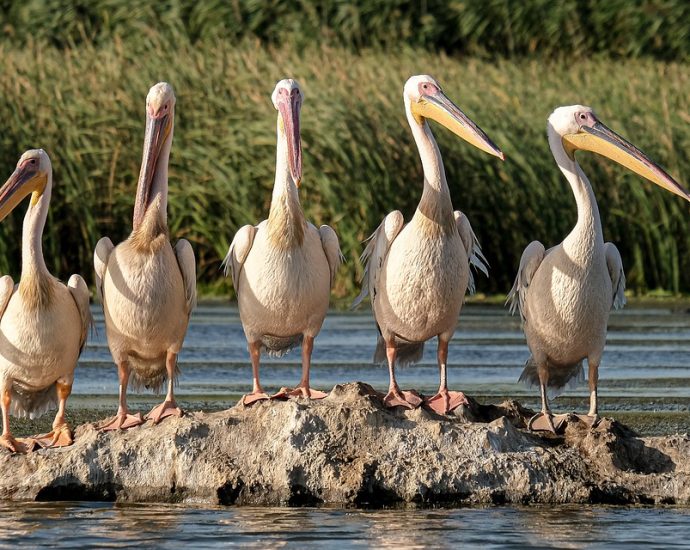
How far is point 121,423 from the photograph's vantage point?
759 cm

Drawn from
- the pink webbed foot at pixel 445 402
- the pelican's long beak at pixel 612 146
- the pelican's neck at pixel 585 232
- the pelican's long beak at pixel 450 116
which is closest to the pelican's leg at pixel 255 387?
the pink webbed foot at pixel 445 402

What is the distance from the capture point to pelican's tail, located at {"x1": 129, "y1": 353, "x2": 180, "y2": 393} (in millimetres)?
8266

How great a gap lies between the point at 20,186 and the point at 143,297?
1.08 metres

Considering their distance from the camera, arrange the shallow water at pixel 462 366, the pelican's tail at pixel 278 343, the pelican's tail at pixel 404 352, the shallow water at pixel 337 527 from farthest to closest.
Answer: the shallow water at pixel 462 366, the pelican's tail at pixel 404 352, the pelican's tail at pixel 278 343, the shallow water at pixel 337 527

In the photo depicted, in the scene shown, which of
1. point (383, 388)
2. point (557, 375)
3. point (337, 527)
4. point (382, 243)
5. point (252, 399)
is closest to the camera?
point (337, 527)

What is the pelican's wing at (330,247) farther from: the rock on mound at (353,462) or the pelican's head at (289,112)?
the rock on mound at (353,462)

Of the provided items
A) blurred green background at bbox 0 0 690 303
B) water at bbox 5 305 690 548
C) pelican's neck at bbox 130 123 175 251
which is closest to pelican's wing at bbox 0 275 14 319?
pelican's neck at bbox 130 123 175 251

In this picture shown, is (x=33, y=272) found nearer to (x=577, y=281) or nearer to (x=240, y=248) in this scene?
(x=240, y=248)

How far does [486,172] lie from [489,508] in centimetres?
966

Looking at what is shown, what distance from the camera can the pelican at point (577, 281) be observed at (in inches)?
315

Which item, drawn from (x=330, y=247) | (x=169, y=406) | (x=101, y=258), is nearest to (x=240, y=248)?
(x=330, y=247)

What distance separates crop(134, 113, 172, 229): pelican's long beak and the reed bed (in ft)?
23.5

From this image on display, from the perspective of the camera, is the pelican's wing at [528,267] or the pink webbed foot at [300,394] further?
the pelican's wing at [528,267]

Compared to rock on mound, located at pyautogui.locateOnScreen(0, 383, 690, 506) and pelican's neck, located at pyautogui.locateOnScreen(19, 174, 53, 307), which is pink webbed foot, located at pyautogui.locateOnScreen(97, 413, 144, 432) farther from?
pelican's neck, located at pyautogui.locateOnScreen(19, 174, 53, 307)
